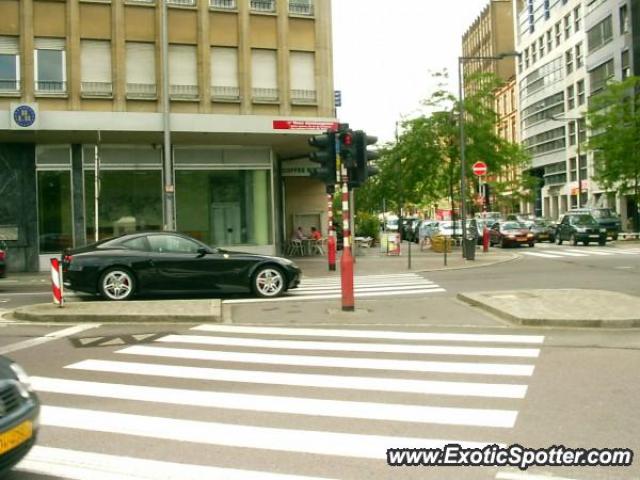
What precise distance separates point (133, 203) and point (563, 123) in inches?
2207

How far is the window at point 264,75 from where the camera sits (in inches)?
1075

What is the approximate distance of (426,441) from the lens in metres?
5.42

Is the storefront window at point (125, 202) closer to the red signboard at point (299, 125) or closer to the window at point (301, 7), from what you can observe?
the red signboard at point (299, 125)

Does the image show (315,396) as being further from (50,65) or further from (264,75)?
(264,75)

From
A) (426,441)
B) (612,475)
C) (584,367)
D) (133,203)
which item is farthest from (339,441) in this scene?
(133,203)

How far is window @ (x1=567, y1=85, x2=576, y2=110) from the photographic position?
68625 millimetres

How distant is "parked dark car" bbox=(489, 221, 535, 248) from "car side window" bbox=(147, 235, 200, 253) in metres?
28.2

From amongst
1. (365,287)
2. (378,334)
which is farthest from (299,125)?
(378,334)

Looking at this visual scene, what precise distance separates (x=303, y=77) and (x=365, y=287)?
39.7ft

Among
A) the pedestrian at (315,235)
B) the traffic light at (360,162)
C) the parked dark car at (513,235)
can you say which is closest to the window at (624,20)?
the parked dark car at (513,235)

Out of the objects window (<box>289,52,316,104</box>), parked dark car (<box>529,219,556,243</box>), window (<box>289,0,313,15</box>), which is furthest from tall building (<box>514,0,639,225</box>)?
window (<box>289,0,313,15</box>)

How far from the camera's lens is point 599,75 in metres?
60.9

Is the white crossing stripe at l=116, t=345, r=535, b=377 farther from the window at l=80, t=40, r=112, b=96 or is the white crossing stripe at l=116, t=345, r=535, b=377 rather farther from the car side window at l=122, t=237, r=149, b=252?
the window at l=80, t=40, r=112, b=96

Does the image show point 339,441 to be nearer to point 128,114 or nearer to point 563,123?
point 128,114
